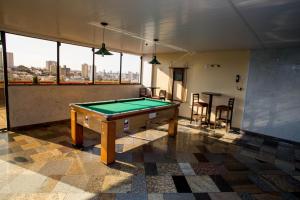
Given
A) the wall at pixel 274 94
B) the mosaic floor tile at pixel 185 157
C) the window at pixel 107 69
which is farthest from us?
the window at pixel 107 69

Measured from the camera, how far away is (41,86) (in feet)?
16.8

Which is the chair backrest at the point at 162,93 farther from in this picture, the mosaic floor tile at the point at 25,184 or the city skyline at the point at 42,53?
the mosaic floor tile at the point at 25,184

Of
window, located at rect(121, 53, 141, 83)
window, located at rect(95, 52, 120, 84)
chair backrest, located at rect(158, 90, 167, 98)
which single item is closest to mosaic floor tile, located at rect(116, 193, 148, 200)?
window, located at rect(95, 52, 120, 84)

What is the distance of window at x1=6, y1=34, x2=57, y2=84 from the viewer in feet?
15.1

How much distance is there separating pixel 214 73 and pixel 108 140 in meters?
4.56

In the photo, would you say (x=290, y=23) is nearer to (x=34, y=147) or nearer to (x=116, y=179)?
(x=116, y=179)

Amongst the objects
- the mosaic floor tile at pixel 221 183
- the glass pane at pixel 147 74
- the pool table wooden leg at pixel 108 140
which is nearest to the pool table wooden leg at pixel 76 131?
the pool table wooden leg at pixel 108 140

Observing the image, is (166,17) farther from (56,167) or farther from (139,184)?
(56,167)

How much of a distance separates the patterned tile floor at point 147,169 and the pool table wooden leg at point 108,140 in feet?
0.49

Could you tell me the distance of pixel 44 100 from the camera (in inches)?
204

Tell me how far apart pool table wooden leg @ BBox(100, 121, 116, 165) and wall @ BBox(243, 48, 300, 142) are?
173 inches

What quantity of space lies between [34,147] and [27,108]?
1.65 metres

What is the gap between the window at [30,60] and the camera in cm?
460

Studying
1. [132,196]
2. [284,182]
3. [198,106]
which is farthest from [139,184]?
[198,106]
